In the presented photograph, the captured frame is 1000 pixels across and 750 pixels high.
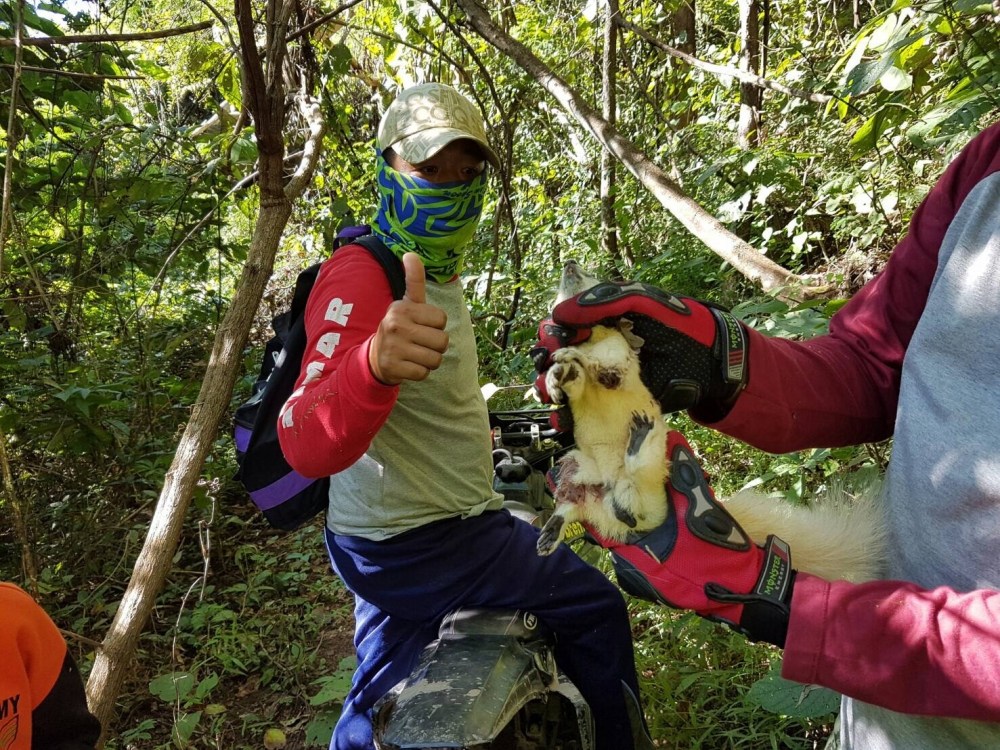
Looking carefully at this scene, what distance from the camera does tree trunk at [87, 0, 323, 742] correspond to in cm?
204

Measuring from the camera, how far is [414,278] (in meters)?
1.34

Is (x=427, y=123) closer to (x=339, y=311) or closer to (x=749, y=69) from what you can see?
(x=339, y=311)

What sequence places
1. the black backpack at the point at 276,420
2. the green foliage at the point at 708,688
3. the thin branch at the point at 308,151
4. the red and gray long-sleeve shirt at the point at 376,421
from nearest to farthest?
1. the red and gray long-sleeve shirt at the point at 376,421
2. the black backpack at the point at 276,420
3. the green foliage at the point at 708,688
4. the thin branch at the point at 308,151

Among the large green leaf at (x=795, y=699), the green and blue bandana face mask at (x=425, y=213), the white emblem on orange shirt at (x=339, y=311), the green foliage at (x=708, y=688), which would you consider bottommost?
the green foliage at (x=708, y=688)

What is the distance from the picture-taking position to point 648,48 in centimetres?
644

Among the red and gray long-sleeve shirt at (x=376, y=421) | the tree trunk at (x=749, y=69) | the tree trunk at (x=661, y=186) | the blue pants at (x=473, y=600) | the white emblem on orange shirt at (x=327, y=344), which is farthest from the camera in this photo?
the tree trunk at (x=749, y=69)

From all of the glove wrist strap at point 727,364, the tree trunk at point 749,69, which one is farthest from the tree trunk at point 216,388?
the tree trunk at point 749,69

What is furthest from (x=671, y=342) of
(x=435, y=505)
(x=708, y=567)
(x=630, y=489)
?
(x=435, y=505)

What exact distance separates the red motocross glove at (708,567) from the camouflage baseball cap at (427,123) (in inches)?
48.1

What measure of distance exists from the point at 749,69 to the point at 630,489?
508cm

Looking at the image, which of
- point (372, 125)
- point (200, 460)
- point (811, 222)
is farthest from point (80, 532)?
point (372, 125)

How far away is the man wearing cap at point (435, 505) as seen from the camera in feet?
6.13

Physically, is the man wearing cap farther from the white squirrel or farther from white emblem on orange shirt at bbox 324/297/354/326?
the white squirrel

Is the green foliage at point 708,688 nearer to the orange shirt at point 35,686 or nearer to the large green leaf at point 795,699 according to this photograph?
the large green leaf at point 795,699
